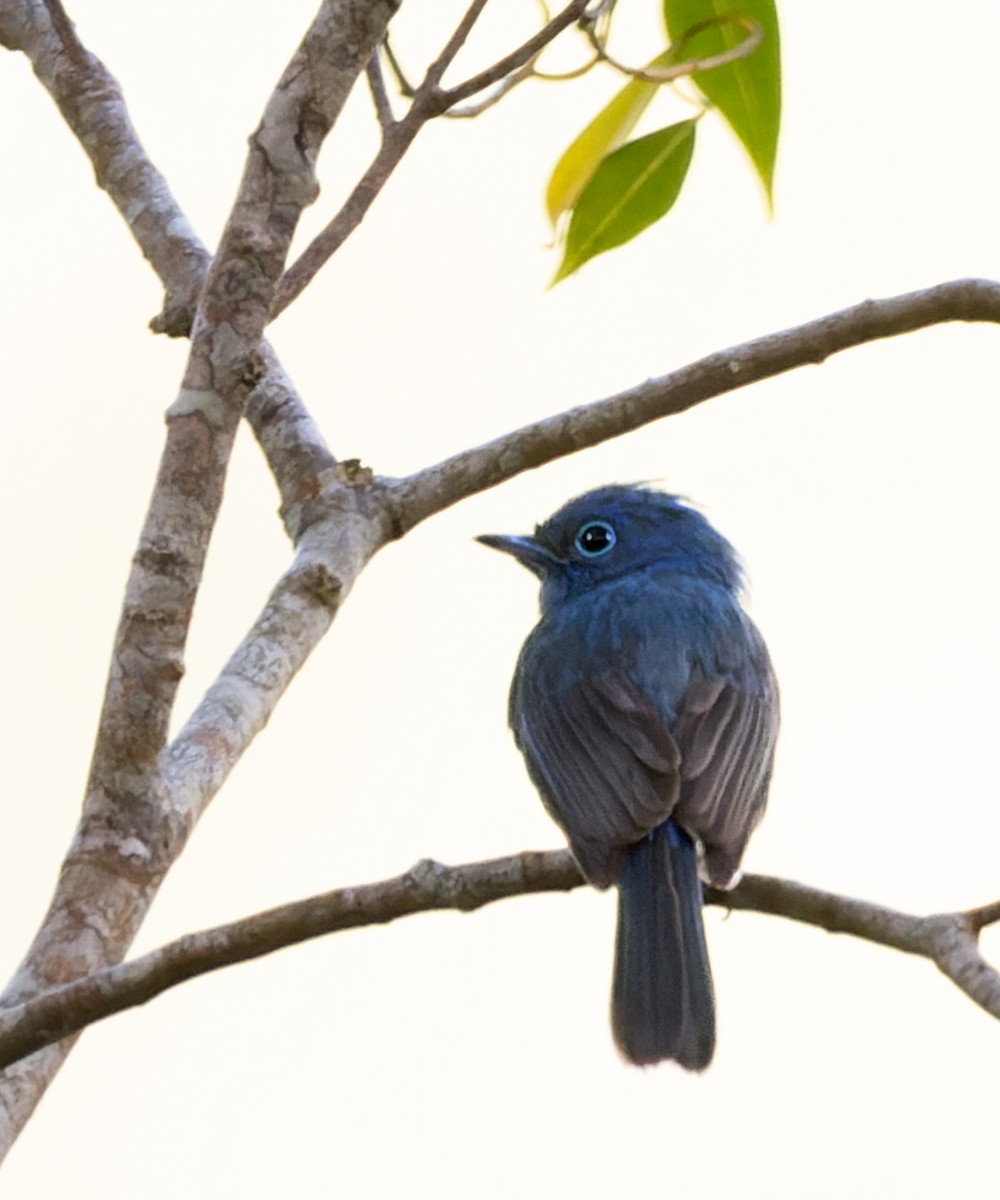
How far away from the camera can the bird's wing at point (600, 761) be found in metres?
3.93

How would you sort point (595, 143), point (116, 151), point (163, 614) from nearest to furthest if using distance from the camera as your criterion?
point (163, 614), point (595, 143), point (116, 151)

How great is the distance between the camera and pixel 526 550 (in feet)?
17.4

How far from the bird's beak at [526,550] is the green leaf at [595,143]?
1.34 metres

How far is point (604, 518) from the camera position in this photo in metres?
5.39

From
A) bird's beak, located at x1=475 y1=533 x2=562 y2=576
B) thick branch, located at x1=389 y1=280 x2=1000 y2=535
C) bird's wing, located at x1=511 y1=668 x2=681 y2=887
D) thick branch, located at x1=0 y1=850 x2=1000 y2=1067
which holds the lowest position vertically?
thick branch, located at x1=0 y1=850 x2=1000 y2=1067

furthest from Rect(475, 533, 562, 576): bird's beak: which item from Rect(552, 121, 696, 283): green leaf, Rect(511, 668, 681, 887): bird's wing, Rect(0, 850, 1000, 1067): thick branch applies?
Rect(0, 850, 1000, 1067): thick branch

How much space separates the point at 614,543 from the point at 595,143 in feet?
4.92

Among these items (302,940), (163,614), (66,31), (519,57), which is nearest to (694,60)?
(519,57)

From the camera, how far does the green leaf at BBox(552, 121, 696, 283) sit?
414cm

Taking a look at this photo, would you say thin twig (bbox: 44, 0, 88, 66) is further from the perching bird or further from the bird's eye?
the bird's eye

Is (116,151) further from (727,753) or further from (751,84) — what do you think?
(727,753)

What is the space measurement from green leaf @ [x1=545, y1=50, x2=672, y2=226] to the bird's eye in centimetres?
135

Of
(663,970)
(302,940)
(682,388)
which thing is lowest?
(302,940)

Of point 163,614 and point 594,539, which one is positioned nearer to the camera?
→ point 163,614
